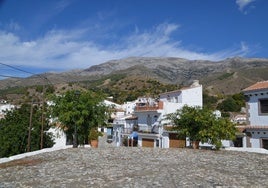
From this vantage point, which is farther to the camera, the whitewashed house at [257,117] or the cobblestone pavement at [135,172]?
the whitewashed house at [257,117]

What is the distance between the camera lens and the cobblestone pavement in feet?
44.6

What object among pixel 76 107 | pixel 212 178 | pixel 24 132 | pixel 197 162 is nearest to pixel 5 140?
pixel 24 132

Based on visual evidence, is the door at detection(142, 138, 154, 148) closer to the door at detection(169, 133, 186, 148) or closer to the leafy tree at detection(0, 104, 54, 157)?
the door at detection(169, 133, 186, 148)

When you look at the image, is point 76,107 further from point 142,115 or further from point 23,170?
point 142,115

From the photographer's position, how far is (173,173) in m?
16.0

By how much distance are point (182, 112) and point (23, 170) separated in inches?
683

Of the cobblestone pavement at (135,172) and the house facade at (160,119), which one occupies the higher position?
the house facade at (160,119)

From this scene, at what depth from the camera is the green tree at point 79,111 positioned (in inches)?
1199

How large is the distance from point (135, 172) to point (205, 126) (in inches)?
554

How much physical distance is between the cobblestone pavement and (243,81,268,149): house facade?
7976 millimetres

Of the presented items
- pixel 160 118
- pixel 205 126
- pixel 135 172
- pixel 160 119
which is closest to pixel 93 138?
pixel 205 126

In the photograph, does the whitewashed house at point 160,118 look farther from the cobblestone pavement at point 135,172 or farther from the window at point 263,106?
the cobblestone pavement at point 135,172

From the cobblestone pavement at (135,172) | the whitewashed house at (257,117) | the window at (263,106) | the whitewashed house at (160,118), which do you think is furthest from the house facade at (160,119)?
the cobblestone pavement at (135,172)

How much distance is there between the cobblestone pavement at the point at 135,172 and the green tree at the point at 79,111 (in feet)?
28.1
